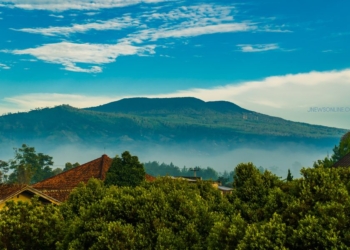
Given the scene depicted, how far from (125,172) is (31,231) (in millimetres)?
18243

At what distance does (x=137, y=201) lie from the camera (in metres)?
20.6

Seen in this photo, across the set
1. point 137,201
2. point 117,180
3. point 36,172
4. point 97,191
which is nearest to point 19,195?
point 117,180

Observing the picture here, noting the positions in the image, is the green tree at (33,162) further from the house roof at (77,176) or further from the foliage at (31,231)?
the foliage at (31,231)

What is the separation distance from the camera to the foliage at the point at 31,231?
24.6 meters

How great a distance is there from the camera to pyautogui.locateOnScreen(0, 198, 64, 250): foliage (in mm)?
24594

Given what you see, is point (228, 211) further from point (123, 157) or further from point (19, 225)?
point (123, 157)

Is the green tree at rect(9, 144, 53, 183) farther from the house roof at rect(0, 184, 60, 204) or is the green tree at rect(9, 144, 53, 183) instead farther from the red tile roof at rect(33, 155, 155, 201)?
the house roof at rect(0, 184, 60, 204)

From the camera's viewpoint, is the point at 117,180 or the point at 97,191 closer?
the point at 97,191

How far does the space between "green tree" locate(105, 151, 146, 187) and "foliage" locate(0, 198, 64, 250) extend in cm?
1675

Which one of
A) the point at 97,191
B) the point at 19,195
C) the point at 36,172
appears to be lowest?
the point at 36,172

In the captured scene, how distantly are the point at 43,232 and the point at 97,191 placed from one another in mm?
3388

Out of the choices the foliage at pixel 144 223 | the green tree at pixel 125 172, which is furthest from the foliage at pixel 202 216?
the green tree at pixel 125 172

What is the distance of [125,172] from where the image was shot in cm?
4291

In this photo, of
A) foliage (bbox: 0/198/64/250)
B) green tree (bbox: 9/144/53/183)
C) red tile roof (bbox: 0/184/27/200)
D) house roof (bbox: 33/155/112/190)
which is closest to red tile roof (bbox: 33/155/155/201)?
house roof (bbox: 33/155/112/190)
